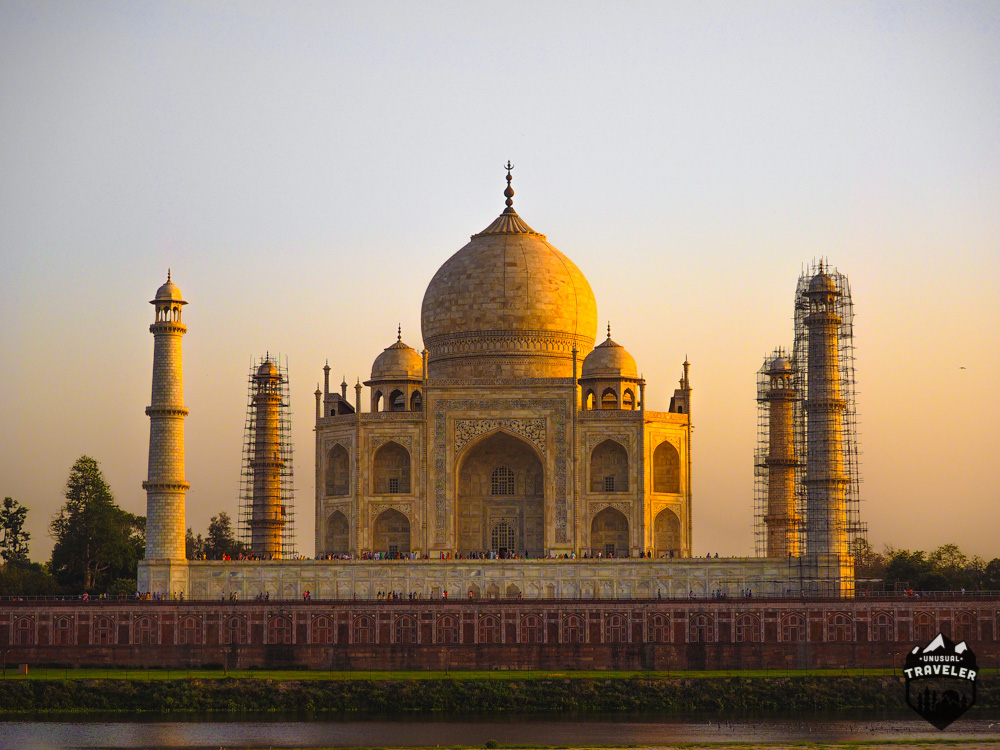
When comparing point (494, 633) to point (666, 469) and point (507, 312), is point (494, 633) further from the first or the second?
point (507, 312)

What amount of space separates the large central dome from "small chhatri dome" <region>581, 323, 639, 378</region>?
68.4 inches

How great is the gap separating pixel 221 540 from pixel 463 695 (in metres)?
32.3

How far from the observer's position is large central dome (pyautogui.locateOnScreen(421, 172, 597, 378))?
61188mm

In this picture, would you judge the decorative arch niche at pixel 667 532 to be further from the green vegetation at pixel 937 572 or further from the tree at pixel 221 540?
the tree at pixel 221 540

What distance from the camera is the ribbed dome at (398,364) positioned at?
6019 cm

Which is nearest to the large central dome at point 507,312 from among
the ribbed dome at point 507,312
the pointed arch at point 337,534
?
the ribbed dome at point 507,312

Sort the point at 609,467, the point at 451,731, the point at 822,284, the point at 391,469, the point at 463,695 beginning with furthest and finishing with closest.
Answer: the point at 391,469 → the point at 609,467 → the point at 822,284 → the point at 463,695 → the point at 451,731

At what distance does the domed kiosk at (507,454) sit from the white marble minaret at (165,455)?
6361mm

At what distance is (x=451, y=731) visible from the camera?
4188 centimetres

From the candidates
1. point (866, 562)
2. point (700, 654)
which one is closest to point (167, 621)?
point (700, 654)

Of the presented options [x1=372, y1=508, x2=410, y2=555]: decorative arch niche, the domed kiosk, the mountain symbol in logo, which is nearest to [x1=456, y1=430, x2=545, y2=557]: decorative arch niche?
the domed kiosk

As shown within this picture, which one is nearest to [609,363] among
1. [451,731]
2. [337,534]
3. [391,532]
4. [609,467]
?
[609,467]

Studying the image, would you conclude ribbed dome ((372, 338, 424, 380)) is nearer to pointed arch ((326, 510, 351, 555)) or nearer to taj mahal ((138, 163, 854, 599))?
taj mahal ((138, 163, 854, 599))

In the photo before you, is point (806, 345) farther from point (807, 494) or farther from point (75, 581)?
point (75, 581)
